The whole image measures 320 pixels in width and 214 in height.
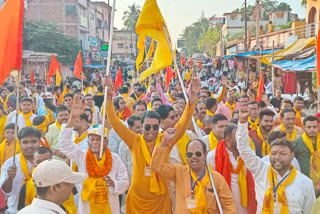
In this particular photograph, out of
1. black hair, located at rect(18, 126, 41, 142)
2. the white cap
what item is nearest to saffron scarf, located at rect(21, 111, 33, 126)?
black hair, located at rect(18, 126, 41, 142)

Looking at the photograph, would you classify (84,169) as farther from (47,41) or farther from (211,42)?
(211,42)

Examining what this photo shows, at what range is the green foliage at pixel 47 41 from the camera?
37875 millimetres

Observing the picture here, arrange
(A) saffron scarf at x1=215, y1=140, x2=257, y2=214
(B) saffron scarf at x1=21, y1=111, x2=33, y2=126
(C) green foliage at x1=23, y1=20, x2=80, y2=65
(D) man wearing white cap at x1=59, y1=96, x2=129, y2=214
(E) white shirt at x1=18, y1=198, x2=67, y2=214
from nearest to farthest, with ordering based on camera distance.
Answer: (E) white shirt at x1=18, y1=198, x2=67, y2=214, (D) man wearing white cap at x1=59, y1=96, x2=129, y2=214, (A) saffron scarf at x1=215, y1=140, x2=257, y2=214, (B) saffron scarf at x1=21, y1=111, x2=33, y2=126, (C) green foliage at x1=23, y1=20, x2=80, y2=65

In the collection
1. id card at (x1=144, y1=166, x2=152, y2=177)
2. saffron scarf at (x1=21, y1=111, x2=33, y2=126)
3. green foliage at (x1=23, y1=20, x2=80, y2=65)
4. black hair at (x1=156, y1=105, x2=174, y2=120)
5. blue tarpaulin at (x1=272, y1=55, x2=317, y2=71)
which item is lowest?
id card at (x1=144, y1=166, x2=152, y2=177)

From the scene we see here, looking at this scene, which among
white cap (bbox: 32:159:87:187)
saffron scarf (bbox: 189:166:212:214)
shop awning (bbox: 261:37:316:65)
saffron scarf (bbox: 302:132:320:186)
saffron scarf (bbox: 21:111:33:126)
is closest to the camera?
white cap (bbox: 32:159:87:187)

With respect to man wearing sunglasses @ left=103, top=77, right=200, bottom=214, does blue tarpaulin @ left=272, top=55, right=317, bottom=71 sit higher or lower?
higher

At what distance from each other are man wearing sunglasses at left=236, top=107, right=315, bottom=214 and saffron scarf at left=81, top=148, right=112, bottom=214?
1.53 metres

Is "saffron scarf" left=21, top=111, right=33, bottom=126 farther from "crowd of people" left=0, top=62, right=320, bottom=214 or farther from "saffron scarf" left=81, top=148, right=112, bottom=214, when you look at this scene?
"saffron scarf" left=81, top=148, right=112, bottom=214

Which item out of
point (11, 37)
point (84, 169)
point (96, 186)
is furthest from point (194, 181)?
point (11, 37)

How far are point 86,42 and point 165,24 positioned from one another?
4866 cm

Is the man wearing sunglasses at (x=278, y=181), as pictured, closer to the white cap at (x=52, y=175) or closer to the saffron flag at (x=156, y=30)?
the saffron flag at (x=156, y=30)

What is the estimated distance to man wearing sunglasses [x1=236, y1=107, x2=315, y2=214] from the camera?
398 centimetres

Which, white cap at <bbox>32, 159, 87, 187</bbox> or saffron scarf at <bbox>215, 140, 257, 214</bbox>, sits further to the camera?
saffron scarf at <bbox>215, 140, 257, 214</bbox>

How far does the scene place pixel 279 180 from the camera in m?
4.06
